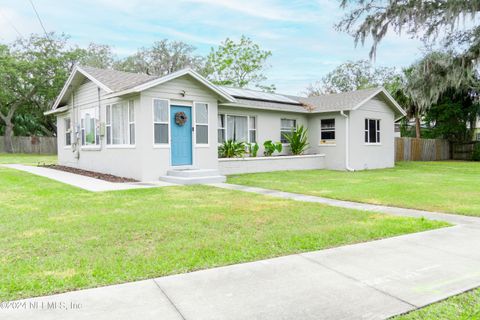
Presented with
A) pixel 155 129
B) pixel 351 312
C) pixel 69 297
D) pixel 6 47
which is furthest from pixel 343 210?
pixel 6 47

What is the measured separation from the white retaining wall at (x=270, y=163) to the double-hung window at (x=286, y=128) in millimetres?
1399

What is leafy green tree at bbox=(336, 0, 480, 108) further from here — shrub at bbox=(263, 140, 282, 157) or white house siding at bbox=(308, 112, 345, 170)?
shrub at bbox=(263, 140, 282, 157)

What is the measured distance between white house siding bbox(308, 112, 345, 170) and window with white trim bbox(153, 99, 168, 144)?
319 inches

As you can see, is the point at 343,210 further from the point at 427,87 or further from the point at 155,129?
the point at 427,87

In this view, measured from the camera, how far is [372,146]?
1700cm

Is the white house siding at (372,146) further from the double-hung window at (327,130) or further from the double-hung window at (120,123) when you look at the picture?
the double-hung window at (120,123)

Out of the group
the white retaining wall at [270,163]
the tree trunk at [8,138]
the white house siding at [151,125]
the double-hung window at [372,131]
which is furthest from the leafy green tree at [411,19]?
the tree trunk at [8,138]

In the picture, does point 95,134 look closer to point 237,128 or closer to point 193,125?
point 193,125

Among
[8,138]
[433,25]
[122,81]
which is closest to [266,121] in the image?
[122,81]

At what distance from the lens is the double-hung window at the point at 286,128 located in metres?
16.7

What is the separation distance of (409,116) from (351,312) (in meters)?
24.3

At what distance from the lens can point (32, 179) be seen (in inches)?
435

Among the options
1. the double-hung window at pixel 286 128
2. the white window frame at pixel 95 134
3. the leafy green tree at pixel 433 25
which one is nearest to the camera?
the white window frame at pixel 95 134

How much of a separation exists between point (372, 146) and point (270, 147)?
5.02 meters
